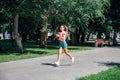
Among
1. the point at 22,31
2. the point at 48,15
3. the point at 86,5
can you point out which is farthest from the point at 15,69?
the point at 22,31

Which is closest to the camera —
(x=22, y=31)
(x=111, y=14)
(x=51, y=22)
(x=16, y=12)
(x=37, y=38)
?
(x=16, y=12)

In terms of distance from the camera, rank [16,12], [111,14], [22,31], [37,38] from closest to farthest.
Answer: [16,12] < [111,14] < [22,31] < [37,38]

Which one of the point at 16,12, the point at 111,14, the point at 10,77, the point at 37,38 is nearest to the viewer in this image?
the point at 10,77

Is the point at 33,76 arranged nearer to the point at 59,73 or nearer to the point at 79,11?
the point at 59,73

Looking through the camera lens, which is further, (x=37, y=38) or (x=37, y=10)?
(x=37, y=38)

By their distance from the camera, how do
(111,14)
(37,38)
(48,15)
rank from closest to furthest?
(48,15)
(111,14)
(37,38)

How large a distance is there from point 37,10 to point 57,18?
5533mm

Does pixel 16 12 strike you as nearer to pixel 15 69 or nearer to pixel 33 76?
pixel 15 69

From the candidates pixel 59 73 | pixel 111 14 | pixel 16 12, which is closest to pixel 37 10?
pixel 16 12

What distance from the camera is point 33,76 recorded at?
437 inches

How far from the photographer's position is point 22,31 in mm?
43094

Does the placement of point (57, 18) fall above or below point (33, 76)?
above

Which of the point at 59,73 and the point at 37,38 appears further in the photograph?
the point at 37,38

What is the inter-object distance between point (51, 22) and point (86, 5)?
380 cm
